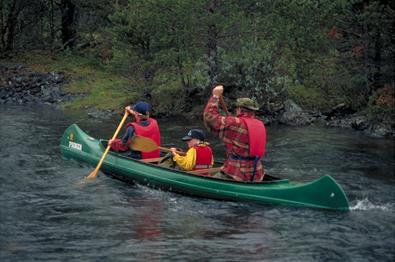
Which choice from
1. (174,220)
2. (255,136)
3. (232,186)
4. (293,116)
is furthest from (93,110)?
(174,220)

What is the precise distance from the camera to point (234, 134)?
37.7ft

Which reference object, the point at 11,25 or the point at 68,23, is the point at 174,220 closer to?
the point at 11,25

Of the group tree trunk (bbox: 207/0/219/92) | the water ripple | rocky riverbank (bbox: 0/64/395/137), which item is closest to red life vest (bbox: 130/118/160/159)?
the water ripple

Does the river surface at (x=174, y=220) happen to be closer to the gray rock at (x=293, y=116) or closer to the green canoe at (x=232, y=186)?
the green canoe at (x=232, y=186)

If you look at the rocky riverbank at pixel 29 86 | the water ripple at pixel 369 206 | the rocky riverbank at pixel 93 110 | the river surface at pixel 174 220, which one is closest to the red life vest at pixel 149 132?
the river surface at pixel 174 220

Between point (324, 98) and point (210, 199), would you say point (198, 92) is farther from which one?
point (210, 199)

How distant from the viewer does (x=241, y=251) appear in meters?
9.10

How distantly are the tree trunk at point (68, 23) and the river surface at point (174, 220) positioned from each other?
20.2 meters

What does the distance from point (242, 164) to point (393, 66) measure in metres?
12.0

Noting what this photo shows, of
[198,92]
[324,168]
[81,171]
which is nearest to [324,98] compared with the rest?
[198,92]

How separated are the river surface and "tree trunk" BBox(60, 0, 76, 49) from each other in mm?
20210

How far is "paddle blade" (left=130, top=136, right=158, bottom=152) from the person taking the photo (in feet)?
43.4

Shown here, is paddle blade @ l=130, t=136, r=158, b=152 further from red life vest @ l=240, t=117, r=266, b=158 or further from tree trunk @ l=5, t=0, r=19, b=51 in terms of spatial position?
tree trunk @ l=5, t=0, r=19, b=51

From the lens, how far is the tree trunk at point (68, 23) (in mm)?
35497
